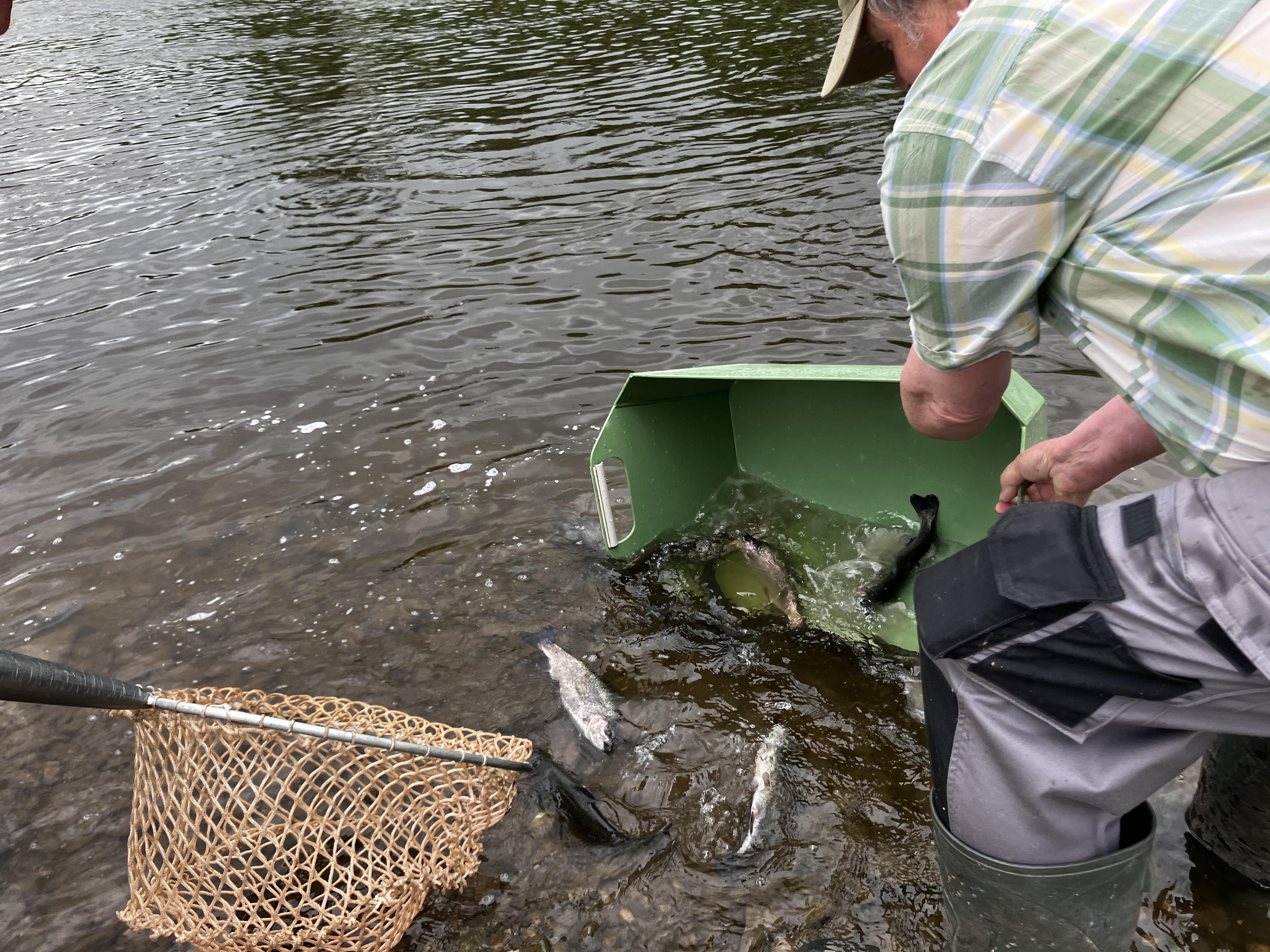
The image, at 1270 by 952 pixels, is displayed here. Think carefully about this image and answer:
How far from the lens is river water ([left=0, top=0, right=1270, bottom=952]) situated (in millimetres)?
3553

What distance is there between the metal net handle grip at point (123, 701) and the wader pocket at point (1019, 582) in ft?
5.65

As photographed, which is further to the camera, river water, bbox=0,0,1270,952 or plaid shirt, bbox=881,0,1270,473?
river water, bbox=0,0,1270,952

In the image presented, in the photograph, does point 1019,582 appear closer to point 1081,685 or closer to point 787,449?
point 1081,685

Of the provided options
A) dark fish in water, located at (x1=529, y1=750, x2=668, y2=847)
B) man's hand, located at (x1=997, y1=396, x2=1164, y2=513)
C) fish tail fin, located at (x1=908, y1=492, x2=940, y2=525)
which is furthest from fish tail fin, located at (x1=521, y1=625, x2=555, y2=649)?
man's hand, located at (x1=997, y1=396, x2=1164, y2=513)

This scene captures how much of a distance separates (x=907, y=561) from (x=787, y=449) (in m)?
1.12

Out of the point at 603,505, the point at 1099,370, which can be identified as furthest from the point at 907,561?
the point at 1099,370

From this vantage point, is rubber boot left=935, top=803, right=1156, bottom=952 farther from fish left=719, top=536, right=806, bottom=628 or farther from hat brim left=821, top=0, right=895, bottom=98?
fish left=719, top=536, right=806, bottom=628

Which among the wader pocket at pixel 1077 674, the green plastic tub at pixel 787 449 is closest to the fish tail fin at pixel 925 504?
the green plastic tub at pixel 787 449

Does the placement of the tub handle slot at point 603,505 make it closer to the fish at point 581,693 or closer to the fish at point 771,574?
the fish at point 581,693

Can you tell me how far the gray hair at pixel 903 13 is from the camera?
2.31 m

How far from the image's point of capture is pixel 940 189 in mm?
1924

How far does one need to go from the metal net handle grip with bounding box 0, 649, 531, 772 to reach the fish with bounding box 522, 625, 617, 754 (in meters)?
0.78

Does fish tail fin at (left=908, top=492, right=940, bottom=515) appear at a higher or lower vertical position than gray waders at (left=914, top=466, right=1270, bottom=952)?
lower

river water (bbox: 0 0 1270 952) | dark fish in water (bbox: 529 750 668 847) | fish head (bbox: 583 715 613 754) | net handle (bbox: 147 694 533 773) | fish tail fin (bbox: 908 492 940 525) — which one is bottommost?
river water (bbox: 0 0 1270 952)
